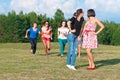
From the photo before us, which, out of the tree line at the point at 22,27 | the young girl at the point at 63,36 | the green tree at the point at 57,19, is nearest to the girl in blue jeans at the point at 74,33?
the young girl at the point at 63,36

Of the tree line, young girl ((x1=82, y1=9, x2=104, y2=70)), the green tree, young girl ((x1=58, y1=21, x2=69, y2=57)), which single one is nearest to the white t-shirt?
young girl ((x1=58, y1=21, x2=69, y2=57))

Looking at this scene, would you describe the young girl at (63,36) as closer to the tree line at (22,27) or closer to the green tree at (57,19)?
the tree line at (22,27)

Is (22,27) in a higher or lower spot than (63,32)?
higher

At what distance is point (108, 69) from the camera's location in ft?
51.4

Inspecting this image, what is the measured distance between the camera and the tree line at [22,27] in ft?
143

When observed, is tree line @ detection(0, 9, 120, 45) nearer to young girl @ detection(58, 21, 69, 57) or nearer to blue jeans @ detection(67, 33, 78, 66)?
young girl @ detection(58, 21, 69, 57)

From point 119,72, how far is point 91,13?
232 centimetres

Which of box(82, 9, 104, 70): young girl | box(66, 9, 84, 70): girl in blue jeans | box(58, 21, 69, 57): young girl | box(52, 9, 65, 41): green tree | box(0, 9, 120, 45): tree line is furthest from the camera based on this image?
box(52, 9, 65, 41): green tree

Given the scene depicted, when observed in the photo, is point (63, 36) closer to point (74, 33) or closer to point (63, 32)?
point (63, 32)

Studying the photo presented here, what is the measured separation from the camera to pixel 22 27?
4388 cm

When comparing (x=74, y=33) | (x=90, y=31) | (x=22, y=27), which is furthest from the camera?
(x=22, y=27)

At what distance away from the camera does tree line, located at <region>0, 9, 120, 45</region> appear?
4354 cm

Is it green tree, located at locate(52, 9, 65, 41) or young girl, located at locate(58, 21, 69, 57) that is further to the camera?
green tree, located at locate(52, 9, 65, 41)

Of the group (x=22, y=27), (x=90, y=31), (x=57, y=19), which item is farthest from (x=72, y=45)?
(x=57, y=19)
